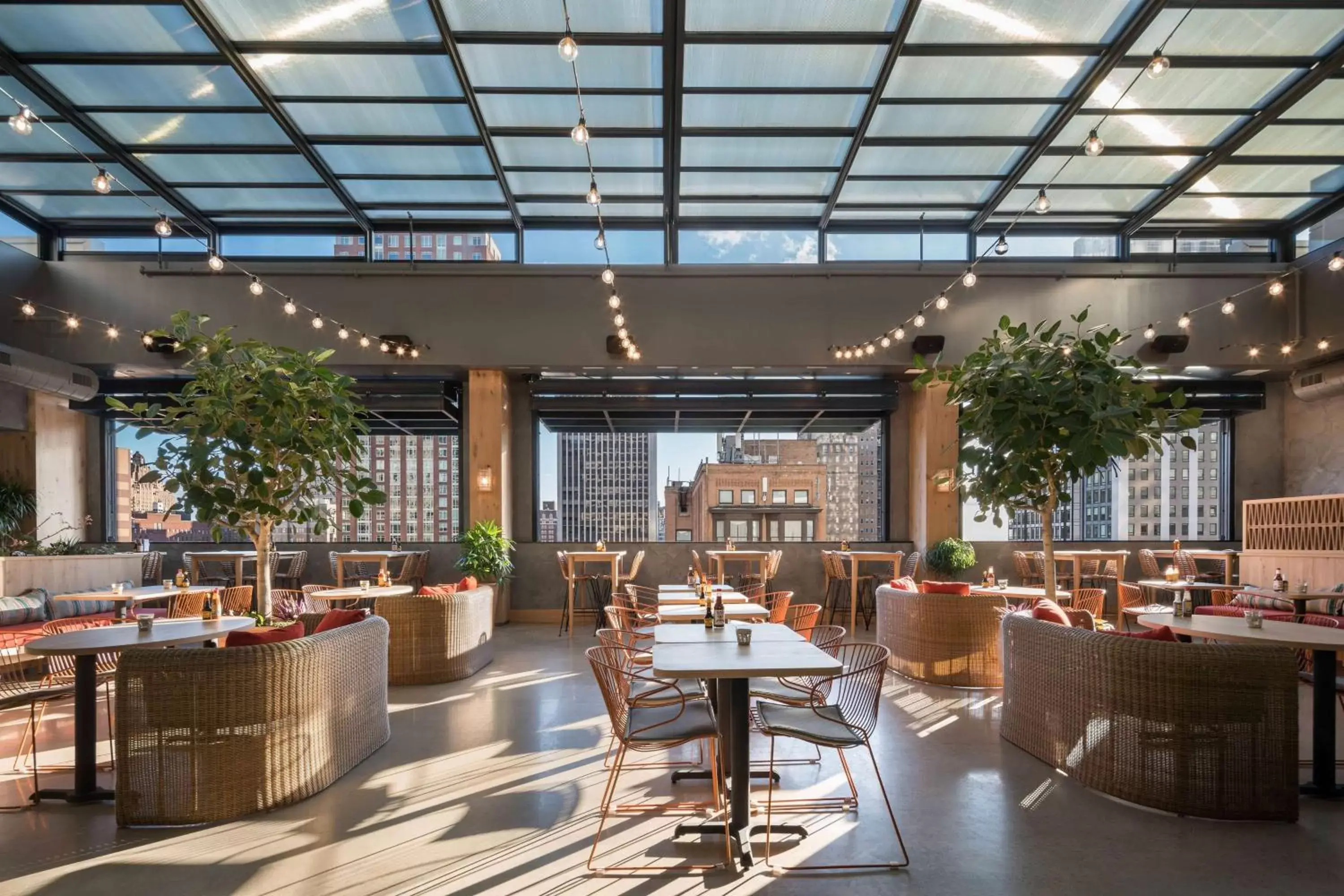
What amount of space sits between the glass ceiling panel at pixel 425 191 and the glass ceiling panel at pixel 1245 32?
19.2 ft

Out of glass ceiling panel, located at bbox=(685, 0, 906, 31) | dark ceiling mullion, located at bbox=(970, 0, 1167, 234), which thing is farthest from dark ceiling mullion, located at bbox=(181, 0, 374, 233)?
dark ceiling mullion, located at bbox=(970, 0, 1167, 234)

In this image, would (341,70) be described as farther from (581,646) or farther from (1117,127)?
(1117,127)

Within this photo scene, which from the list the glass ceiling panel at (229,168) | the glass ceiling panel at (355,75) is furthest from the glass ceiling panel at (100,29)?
the glass ceiling panel at (229,168)

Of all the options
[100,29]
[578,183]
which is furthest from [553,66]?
[100,29]

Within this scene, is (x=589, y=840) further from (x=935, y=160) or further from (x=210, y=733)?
(x=935, y=160)

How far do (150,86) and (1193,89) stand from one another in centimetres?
939

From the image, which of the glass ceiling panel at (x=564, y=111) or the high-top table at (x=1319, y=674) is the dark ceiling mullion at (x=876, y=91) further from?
the high-top table at (x=1319, y=674)

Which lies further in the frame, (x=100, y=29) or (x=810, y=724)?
(x=100, y=29)

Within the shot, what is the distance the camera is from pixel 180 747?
11.5 feet

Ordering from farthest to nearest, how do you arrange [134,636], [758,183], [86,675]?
[758,183], [134,636], [86,675]

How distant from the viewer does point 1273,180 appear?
888 cm

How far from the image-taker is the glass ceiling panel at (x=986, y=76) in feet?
22.0

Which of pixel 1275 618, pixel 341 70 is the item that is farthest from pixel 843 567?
pixel 341 70

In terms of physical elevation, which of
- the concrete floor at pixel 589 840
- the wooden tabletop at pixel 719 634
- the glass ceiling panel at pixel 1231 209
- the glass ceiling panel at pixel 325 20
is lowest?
the concrete floor at pixel 589 840
